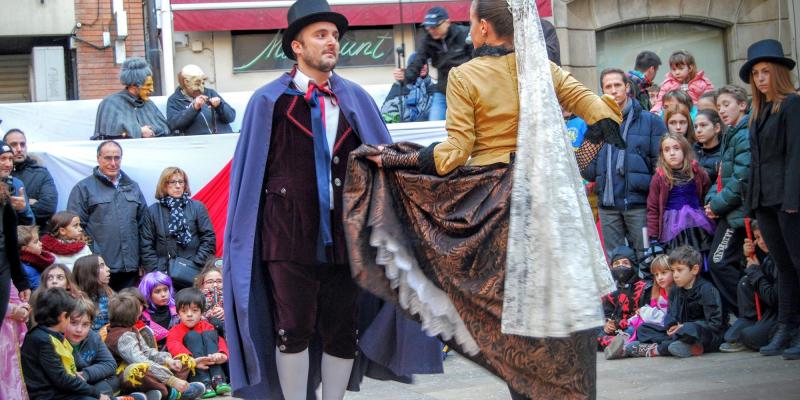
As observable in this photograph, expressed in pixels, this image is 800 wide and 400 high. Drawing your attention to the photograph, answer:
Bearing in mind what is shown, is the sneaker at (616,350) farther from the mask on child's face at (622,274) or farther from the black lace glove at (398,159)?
the black lace glove at (398,159)

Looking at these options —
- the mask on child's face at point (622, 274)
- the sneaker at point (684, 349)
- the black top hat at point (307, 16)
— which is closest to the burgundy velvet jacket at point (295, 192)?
the black top hat at point (307, 16)

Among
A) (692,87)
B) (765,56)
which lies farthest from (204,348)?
(692,87)

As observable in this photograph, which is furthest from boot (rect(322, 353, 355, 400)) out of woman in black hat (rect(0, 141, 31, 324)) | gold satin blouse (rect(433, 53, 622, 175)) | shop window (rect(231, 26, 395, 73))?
shop window (rect(231, 26, 395, 73))

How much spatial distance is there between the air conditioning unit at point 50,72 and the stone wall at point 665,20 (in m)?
6.86

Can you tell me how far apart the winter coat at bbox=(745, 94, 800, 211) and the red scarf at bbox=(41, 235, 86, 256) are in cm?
464

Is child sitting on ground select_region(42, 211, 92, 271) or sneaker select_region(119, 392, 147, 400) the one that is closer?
sneaker select_region(119, 392, 147, 400)

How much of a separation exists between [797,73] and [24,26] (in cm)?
1067

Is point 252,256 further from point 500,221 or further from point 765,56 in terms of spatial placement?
point 765,56

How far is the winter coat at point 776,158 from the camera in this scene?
725 centimetres

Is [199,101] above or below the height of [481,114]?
above

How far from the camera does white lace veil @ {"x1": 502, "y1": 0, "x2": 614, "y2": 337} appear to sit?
442 centimetres

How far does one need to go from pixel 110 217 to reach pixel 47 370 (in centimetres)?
237

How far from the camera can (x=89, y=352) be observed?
23.4 feet

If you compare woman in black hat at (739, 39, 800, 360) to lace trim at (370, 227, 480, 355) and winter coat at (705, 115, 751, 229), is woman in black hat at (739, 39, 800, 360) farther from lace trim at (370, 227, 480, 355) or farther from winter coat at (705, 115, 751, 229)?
lace trim at (370, 227, 480, 355)
